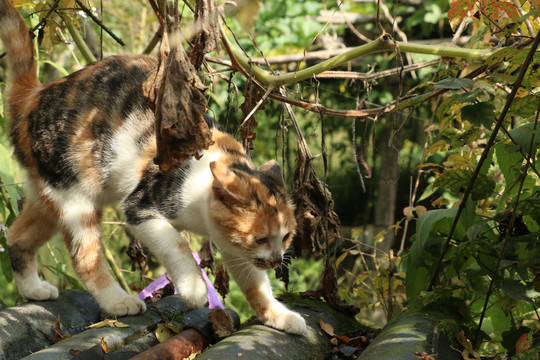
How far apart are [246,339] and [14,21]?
6.07 ft

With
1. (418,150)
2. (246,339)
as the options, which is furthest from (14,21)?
(418,150)

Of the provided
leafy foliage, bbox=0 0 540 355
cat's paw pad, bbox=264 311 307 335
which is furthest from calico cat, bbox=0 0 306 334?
leafy foliage, bbox=0 0 540 355

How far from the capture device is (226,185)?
2408 mm

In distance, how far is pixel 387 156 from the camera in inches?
234

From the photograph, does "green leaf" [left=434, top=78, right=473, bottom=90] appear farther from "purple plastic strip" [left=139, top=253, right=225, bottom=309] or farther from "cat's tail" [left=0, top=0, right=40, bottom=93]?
"cat's tail" [left=0, top=0, right=40, bottom=93]

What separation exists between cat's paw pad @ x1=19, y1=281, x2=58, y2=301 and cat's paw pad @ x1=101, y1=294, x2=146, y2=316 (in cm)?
33

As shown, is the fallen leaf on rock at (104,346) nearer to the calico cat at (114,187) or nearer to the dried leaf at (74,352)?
the dried leaf at (74,352)

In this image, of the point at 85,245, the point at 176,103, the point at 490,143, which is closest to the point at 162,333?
the point at 85,245

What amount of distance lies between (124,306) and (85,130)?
851 millimetres

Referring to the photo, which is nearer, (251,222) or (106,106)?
(251,222)

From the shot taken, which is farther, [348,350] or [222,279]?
[222,279]

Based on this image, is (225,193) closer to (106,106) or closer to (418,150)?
(106,106)

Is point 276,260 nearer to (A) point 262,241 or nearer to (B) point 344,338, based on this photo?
(A) point 262,241

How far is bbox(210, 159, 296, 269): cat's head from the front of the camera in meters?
2.42
